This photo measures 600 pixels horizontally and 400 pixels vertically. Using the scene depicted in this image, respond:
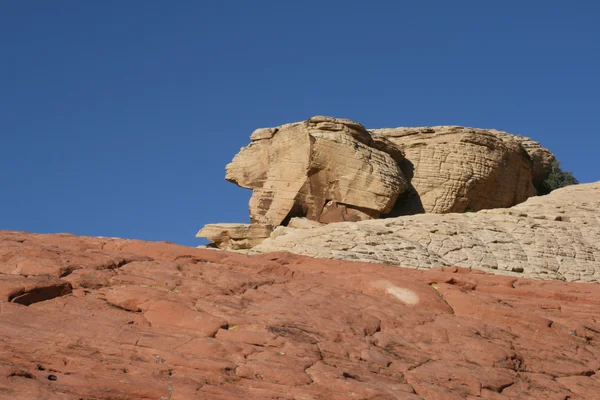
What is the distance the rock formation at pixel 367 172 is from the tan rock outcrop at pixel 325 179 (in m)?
0.03

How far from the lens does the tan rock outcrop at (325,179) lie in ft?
92.5

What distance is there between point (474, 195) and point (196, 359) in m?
23.1

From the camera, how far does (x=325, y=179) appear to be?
2847 centimetres

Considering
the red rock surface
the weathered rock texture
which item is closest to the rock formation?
the weathered rock texture

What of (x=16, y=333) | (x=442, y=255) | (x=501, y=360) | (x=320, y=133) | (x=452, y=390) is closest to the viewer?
(x=16, y=333)

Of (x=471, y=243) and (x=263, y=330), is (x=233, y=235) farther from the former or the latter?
(x=263, y=330)

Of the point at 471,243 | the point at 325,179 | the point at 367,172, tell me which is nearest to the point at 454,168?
the point at 367,172

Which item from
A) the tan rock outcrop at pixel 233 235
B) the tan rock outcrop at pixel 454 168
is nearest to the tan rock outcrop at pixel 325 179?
the tan rock outcrop at pixel 233 235

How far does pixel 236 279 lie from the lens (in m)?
13.1

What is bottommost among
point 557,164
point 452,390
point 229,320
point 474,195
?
point 452,390

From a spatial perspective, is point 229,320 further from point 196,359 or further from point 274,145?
point 274,145

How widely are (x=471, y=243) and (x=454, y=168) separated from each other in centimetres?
960

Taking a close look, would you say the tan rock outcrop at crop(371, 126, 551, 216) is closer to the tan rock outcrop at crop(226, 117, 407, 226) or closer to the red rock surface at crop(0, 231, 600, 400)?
the tan rock outcrop at crop(226, 117, 407, 226)

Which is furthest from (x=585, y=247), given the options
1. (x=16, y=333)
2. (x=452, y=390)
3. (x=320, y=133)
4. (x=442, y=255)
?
(x=16, y=333)
